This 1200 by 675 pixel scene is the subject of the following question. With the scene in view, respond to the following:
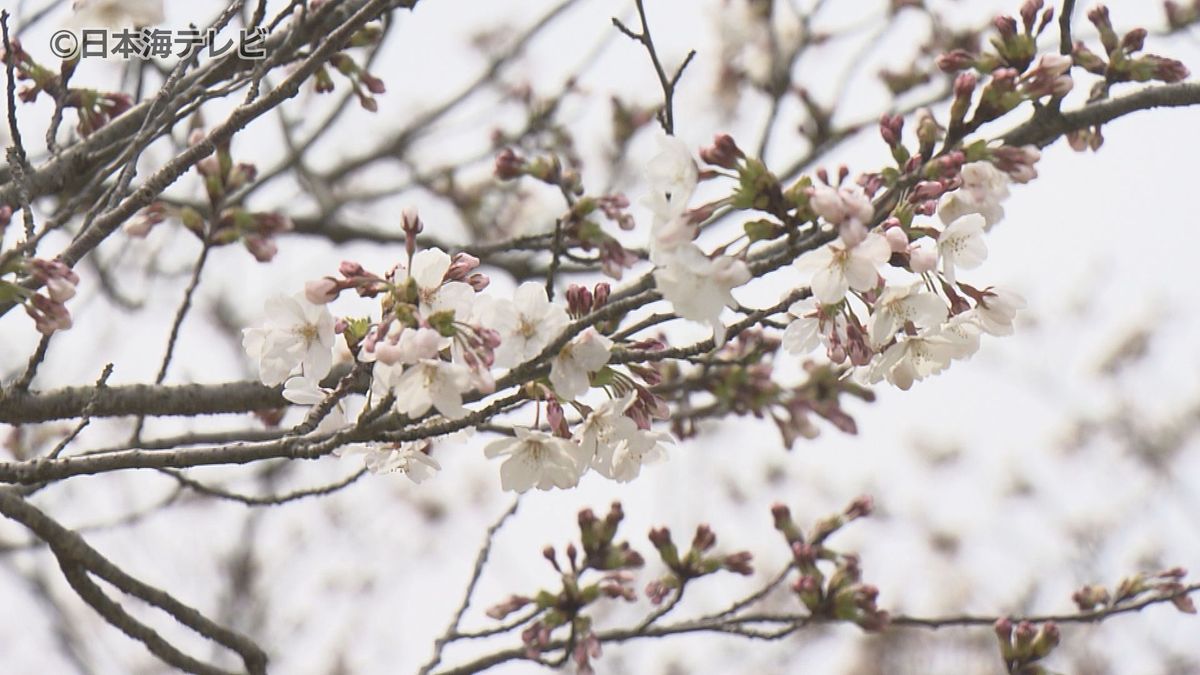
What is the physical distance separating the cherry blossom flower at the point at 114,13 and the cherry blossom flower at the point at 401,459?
125cm

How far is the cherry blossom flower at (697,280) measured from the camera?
1.43 m

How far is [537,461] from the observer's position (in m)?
1.87

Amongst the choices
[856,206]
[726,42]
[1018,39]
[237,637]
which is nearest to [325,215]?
[237,637]

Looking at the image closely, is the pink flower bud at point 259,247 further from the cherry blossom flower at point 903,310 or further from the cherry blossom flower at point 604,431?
the cherry blossom flower at point 903,310

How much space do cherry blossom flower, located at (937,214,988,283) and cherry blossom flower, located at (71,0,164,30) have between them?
1834mm

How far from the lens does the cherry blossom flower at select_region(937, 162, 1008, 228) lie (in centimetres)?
193

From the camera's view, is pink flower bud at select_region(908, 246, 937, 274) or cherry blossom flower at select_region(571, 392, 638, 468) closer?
pink flower bud at select_region(908, 246, 937, 274)

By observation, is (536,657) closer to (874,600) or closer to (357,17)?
(874,600)

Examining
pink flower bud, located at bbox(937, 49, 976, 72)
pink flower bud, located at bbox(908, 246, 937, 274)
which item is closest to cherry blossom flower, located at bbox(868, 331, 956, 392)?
pink flower bud, located at bbox(908, 246, 937, 274)

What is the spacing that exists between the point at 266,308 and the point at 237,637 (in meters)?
1.04

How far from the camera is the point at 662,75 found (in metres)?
2.29

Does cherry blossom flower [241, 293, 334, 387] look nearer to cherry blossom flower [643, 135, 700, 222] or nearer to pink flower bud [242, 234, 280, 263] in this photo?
cherry blossom flower [643, 135, 700, 222]

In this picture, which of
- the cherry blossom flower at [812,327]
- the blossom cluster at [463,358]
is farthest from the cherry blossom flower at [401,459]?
the cherry blossom flower at [812,327]

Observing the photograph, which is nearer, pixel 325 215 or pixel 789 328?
pixel 789 328
